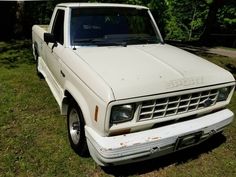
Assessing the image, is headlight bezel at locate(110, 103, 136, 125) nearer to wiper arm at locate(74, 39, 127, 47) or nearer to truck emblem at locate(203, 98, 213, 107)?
truck emblem at locate(203, 98, 213, 107)

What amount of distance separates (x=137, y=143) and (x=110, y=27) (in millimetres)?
2103

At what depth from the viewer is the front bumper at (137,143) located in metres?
3.09

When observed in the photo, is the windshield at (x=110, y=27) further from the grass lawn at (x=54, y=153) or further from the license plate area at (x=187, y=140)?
the license plate area at (x=187, y=140)

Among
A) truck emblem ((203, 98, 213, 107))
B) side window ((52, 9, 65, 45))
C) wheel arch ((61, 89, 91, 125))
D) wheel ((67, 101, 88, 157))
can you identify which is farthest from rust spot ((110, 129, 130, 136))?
side window ((52, 9, 65, 45))

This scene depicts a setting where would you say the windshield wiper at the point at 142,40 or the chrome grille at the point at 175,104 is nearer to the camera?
the chrome grille at the point at 175,104

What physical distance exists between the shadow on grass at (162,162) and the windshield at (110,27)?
1.75 metres

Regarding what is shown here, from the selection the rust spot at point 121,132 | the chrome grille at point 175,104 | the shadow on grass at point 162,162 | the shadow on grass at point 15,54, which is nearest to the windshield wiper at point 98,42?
the chrome grille at point 175,104

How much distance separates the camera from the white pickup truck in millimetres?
3143

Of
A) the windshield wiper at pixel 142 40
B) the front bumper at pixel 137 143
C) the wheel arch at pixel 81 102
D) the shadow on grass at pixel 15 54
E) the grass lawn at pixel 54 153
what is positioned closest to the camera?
the front bumper at pixel 137 143

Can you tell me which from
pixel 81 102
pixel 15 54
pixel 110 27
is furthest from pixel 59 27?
pixel 15 54

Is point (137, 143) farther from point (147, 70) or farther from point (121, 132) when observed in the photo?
point (147, 70)

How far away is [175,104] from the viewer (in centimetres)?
345

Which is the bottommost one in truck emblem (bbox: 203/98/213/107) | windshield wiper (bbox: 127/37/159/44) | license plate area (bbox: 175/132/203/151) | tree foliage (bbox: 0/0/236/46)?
tree foliage (bbox: 0/0/236/46)

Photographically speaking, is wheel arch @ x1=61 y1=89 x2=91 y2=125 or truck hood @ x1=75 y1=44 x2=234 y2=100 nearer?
truck hood @ x1=75 y1=44 x2=234 y2=100
